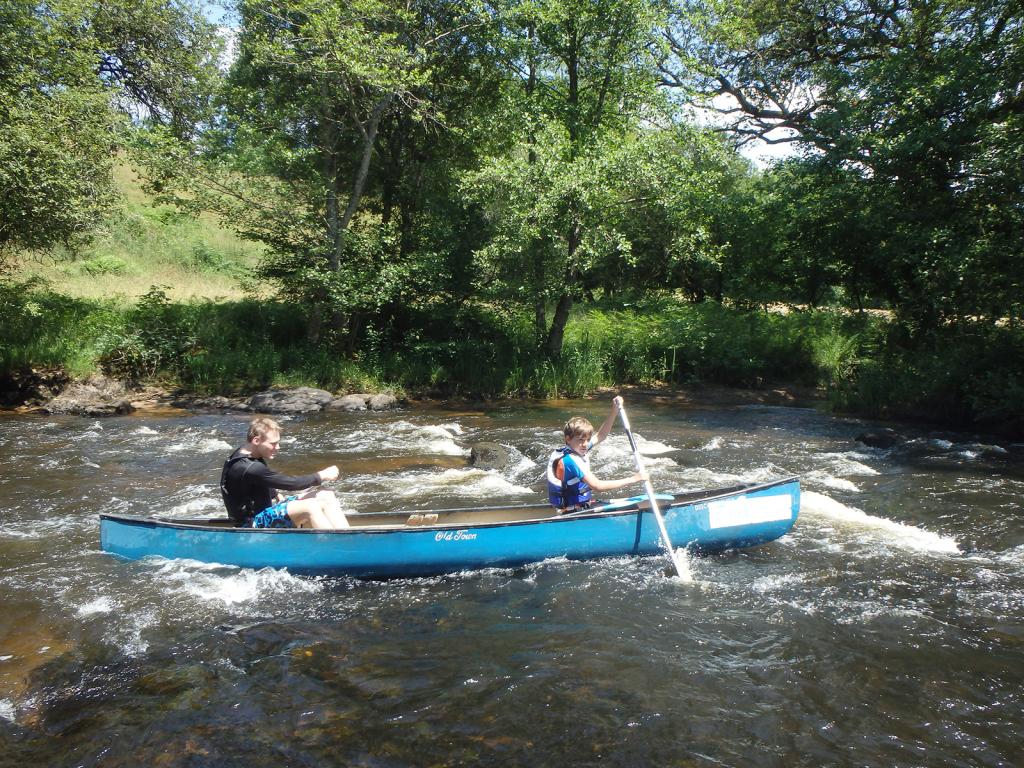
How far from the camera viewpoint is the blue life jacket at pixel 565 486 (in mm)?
7059

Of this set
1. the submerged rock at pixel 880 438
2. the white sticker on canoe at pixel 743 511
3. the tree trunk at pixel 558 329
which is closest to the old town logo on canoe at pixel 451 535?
the white sticker on canoe at pixel 743 511

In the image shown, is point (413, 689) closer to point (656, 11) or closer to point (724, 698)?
point (724, 698)

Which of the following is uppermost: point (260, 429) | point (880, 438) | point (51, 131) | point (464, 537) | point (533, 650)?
point (51, 131)

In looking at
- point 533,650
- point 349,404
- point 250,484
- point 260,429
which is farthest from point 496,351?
point 533,650

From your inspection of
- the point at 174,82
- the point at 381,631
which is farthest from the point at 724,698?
the point at 174,82

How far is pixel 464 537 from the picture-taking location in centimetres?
646

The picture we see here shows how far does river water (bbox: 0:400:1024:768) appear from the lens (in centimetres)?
415

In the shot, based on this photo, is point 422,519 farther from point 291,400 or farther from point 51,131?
point 51,131

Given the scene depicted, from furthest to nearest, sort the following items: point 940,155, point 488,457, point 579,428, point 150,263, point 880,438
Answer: point 150,263
point 940,155
point 880,438
point 488,457
point 579,428

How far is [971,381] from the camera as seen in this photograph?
43.0ft

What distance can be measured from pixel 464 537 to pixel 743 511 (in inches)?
103

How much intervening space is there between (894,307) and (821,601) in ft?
42.7

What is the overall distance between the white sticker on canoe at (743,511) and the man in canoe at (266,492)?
11.2 feet

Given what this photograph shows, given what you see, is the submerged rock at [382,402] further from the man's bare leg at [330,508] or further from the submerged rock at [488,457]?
the man's bare leg at [330,508]
